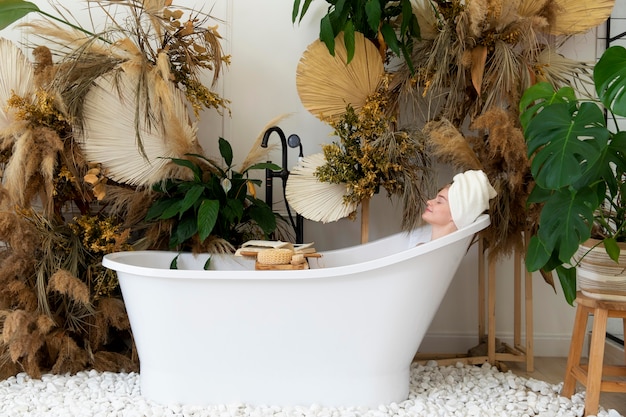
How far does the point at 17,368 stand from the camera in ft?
7.52

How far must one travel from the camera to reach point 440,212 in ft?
6.87

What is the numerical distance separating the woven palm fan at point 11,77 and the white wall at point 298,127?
76cm

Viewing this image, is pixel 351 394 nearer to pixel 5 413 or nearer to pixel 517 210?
pixel 517 210

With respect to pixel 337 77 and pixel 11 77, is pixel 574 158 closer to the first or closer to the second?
pixel 337 77

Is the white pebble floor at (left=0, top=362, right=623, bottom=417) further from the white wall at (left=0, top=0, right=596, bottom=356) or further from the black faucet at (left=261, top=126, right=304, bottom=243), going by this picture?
the black faucet at (left=261, top=126, right=304, bottom=243)

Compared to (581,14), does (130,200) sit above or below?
below

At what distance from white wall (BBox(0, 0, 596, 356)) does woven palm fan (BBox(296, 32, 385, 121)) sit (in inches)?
10.6

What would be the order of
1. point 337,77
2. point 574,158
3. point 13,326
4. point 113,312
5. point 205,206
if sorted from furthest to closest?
point 337,77
point 113,312
point 205,206
point 13,326
point 574,158

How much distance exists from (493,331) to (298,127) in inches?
49.9

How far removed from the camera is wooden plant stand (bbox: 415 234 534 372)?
2.44 m

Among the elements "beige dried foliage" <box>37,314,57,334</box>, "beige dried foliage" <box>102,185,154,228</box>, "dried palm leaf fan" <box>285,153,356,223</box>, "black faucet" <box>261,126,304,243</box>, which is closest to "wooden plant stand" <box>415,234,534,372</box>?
"dried palm leaf fan" <box>285,153,356,223</box>

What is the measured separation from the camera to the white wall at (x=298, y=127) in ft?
8.87

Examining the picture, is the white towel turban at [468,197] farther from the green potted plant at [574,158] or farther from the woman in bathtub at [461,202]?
the green potted plant at [574,158]

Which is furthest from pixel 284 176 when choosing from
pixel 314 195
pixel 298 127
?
pixel 298 127
